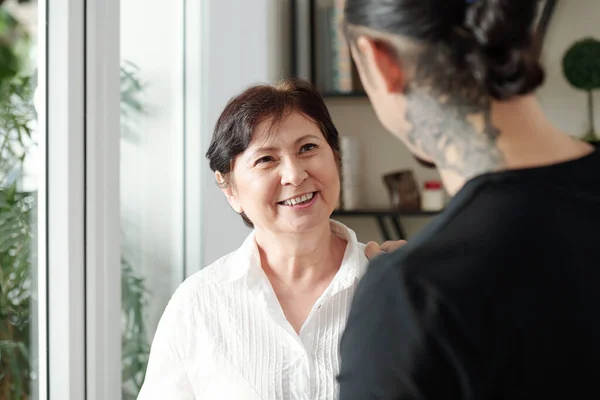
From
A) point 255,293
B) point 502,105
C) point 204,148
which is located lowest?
point 255,293

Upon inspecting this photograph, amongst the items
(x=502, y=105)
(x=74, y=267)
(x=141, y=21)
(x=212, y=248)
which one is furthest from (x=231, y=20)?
(x=502, y=105)

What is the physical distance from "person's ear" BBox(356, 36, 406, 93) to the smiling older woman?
982 mm

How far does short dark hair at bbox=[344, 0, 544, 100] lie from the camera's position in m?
0.74

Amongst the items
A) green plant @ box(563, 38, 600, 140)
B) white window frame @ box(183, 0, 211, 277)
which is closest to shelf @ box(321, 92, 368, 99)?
white window frame @ box(183, 0, 211, 277)

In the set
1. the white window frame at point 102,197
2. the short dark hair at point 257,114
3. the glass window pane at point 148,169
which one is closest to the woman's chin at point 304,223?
the short dark hair at point 257,114

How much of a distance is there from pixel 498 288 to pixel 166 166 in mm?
2138

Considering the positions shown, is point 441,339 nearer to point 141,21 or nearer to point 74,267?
point 74,267

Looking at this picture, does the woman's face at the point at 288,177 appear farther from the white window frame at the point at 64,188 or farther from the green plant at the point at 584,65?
the green plant at the point at 584,65

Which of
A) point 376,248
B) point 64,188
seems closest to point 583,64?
point 376,248

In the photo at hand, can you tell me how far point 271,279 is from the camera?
185cm

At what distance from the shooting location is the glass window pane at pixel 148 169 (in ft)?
7.70

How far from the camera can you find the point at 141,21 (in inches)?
97.0

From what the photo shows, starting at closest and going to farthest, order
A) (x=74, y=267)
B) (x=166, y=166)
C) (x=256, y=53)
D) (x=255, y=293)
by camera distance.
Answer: (x=255, y=293), (x=74, y=267), (x=166, y=166), (x=256, y=53)

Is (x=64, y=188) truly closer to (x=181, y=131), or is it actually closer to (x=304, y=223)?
(x=304, y=223)
